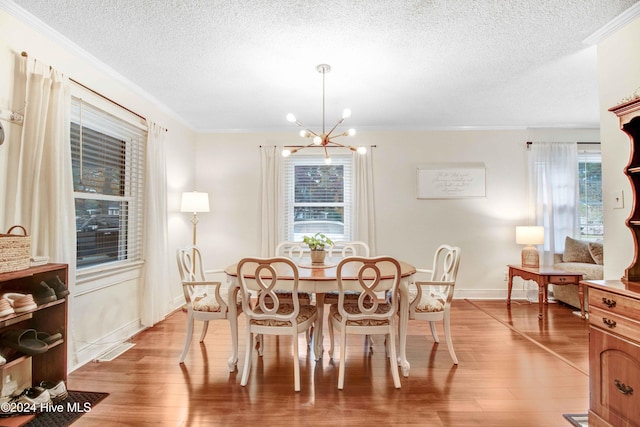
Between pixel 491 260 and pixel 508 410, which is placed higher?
pixel 491 260

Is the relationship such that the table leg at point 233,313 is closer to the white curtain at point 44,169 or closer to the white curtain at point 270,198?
the white curtain at point 44,169

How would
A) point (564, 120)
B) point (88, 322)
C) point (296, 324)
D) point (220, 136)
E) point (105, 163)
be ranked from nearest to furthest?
point (296, 324) → point (88, 322) → point (105, 163) → point (564, 120) → point (220, 136)

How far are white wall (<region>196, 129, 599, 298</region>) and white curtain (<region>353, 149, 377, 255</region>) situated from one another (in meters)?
0.15

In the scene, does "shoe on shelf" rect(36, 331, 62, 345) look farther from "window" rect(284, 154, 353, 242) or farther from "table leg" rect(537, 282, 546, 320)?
"table leg" rect(537, 282, 546, 320)

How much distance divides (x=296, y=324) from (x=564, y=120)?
15.6 feet

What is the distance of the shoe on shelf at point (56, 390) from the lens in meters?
2.04

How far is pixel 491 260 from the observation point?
475 centimetres

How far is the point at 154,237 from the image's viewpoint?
3.50 metres

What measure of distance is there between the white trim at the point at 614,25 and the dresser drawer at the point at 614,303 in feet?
6.16

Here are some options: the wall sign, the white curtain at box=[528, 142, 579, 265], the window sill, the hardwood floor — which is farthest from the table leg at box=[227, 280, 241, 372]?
the white curtain at box=[528, 142, 579, 265]

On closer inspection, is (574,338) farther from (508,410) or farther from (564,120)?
(564,120)

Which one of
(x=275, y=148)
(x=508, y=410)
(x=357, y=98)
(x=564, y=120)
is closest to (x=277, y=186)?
(x=275, y=148)

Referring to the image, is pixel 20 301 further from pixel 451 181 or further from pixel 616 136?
pixel 451 181

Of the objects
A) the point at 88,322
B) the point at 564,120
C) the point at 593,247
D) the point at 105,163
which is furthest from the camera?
the point at 564,120
